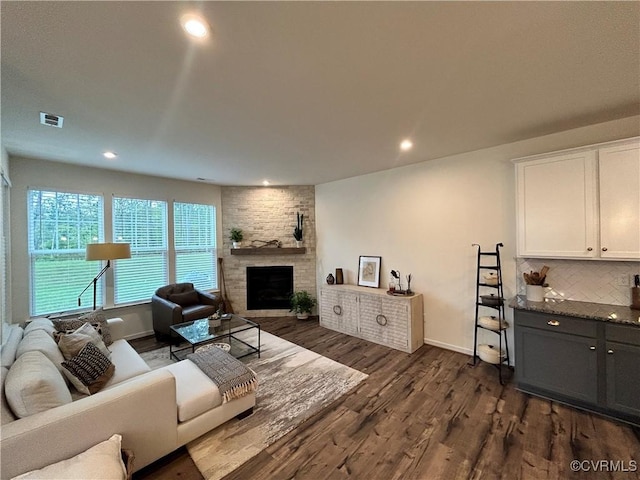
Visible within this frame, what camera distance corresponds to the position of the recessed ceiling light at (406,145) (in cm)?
300

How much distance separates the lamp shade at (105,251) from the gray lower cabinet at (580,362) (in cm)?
489

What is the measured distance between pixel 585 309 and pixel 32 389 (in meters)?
4.29

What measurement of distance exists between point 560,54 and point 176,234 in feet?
17.8

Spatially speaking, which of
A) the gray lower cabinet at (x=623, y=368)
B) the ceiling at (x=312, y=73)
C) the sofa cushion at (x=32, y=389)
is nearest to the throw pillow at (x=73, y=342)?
the sofa cushion at (x=32, y=389)

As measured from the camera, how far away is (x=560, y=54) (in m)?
1.58

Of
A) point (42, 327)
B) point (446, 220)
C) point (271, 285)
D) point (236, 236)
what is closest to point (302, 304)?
point (271, 285)

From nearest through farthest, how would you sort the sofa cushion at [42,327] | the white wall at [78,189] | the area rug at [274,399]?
the area rug at [274,399] < the sofa cushion at [42,327] < the white wall at [78,189]

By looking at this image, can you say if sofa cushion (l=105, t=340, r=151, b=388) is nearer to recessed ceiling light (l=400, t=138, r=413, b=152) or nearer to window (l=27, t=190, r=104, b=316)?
window (l=27, t=190, r=104, b=316)

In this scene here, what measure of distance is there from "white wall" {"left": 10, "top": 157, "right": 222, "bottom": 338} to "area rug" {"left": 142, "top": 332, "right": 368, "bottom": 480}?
1.30 meters

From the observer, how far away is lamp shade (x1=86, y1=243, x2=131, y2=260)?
3334 mm

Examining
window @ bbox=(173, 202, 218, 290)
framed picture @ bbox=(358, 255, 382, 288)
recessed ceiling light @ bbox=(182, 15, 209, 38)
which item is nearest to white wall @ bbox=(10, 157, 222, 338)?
window @ bbox=(173, 202, 218, 290)

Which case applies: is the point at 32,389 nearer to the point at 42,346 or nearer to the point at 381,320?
the point at 42,346

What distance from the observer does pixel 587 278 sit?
2.67m

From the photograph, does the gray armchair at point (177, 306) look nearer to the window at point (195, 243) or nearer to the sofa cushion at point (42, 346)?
the window at point (195, 243)
